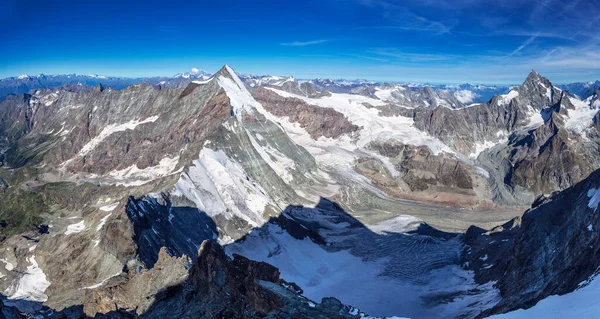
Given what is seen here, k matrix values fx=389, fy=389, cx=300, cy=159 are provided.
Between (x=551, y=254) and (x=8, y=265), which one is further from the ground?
(x=551, y=254)

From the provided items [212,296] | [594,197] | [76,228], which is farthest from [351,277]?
[76,228]

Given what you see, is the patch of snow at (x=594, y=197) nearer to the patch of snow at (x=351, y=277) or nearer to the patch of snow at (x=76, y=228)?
the patch of snow at (x=351, y=277)

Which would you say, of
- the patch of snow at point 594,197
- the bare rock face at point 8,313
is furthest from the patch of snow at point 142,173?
the patch of snow at point 594,197

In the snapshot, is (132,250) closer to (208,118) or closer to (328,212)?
(328,212)

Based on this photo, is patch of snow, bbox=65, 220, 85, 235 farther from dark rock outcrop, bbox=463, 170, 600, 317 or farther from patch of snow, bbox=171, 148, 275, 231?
dark rock outcrop, bbox=463, 170, 600, 317

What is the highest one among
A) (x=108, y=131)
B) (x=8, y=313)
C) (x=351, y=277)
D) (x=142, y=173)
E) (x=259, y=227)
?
(x=108, y=131)

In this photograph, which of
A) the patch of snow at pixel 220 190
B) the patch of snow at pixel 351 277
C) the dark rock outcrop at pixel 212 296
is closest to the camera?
the dark rock outcrop at pixel 212 296

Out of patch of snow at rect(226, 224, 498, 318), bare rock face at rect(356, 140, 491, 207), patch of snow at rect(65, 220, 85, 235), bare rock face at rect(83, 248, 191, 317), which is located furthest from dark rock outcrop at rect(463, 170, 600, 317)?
bare rock face at rect(356, 140, 491, 207)

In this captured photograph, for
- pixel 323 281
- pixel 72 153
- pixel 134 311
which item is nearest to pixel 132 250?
pixel 134 311

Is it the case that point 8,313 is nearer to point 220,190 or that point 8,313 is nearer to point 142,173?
point 220,190

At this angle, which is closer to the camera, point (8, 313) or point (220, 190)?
point (8, 313)
